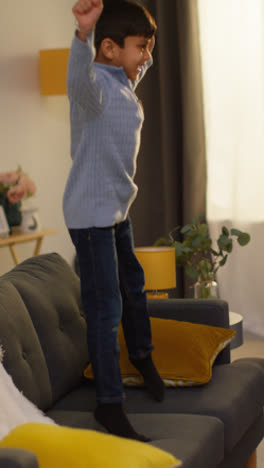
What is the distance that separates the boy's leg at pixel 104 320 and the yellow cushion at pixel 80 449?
36cm

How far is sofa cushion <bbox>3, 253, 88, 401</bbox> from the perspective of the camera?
2.13 m

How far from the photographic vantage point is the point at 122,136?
182 centimetres

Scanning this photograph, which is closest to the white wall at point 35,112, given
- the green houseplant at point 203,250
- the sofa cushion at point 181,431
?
the green houseplant at point 203,250

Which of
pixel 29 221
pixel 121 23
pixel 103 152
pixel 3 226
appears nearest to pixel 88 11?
pixel 121 23

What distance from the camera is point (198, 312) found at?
8.29ft

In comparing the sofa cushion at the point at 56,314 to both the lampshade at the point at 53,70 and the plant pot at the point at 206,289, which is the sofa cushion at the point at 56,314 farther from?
the lampshade at the point at 53,70

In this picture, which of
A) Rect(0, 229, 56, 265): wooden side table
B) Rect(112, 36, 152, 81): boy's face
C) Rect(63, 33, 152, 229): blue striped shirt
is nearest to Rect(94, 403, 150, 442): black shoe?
Rect(63, 33, 152, 229): blue striped shirt

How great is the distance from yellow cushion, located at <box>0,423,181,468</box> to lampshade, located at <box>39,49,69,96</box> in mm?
3068

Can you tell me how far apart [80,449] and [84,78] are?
86cm

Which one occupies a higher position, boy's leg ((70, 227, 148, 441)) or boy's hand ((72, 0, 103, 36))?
boy's hand ((72, 0, 103, 36))

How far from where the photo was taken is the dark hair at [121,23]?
178cm

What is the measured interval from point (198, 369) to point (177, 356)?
0.28 feet

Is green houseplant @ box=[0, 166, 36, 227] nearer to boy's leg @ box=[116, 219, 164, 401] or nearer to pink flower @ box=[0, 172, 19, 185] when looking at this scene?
pink flower @ box=[0, 172, 19, 185]

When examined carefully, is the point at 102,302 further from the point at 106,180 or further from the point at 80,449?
the point at 80,449
